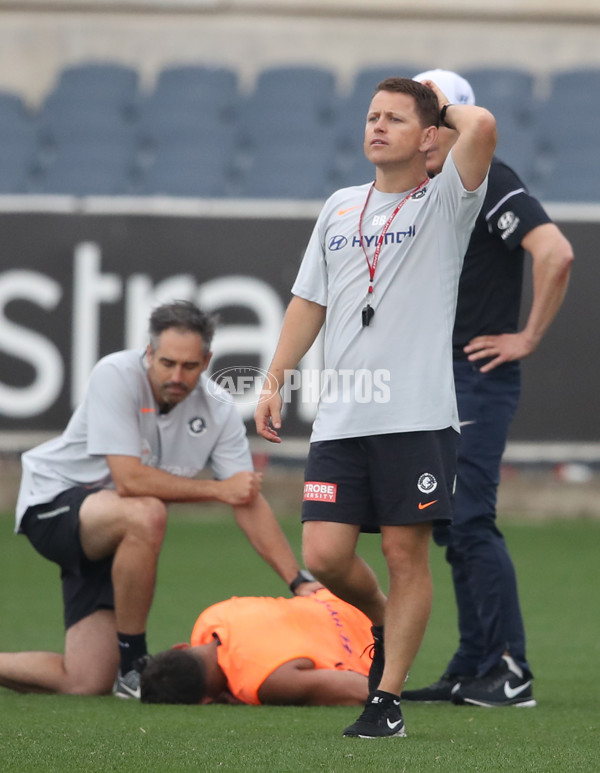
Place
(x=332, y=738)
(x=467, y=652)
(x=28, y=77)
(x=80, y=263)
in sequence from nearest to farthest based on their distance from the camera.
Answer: (x=332, y=738)
(x=467, y=652)
(x=80, y=263)
(x=28, y=77)

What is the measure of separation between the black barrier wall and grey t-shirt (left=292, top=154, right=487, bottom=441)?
481 centimetres

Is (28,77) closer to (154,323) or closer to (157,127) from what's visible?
(157,127)

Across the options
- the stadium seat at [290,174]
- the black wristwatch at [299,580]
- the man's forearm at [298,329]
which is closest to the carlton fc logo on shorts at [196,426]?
the black wristwatch at [299,580]

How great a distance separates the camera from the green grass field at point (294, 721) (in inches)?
117

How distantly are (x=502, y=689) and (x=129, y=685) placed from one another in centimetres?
120

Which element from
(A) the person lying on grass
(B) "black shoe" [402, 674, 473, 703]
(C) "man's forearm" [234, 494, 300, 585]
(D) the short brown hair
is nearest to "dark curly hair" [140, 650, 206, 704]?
(A) the person lying on grass

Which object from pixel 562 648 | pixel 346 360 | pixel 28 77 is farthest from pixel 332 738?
pixel 28 77

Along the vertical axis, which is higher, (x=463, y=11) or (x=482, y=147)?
(x=463, y=11)

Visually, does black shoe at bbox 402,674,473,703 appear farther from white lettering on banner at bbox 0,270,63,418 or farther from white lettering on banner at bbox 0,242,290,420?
white lettering on banner at bbox 0,270,63,418

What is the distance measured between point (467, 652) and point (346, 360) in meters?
1.28

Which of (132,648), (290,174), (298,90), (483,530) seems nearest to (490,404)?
(483,530)

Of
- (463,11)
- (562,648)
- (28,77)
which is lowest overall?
(562,648)

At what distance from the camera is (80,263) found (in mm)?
8523

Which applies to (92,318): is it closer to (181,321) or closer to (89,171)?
(89,171)
